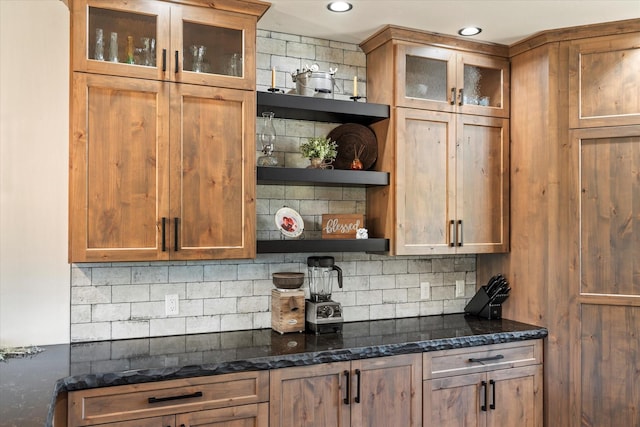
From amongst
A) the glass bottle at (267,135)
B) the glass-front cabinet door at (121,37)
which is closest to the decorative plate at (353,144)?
the glass bottle at (267,135)

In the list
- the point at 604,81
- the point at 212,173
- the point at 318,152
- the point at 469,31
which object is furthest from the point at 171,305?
the point at 604,81

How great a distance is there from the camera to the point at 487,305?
325 cm

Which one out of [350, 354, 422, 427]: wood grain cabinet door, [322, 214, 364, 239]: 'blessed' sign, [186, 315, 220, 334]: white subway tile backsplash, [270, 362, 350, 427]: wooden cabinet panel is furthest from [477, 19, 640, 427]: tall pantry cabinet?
[186, 315, 220, 334]: white subway tile backsplash

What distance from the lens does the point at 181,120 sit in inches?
97.7

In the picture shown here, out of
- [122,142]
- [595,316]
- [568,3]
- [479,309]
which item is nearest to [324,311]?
[479,309]

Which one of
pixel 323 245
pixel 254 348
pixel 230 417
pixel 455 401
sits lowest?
pixel 455 401

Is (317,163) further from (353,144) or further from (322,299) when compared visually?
(322,299)

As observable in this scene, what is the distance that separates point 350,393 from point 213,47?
1.89 metres

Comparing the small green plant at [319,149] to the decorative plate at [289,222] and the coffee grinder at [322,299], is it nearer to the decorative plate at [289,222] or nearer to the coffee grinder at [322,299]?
the decorative plate at [289,222]

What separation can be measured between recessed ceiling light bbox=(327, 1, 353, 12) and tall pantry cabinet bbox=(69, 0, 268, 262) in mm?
380

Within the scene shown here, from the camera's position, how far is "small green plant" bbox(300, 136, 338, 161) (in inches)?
113

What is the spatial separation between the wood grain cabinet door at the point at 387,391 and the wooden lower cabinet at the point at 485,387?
0.24 ft

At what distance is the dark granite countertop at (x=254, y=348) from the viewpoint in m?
2.14

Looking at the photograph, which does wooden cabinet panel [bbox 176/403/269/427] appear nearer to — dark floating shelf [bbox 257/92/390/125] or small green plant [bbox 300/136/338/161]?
small green plant [bbox 300/136/338/161]
